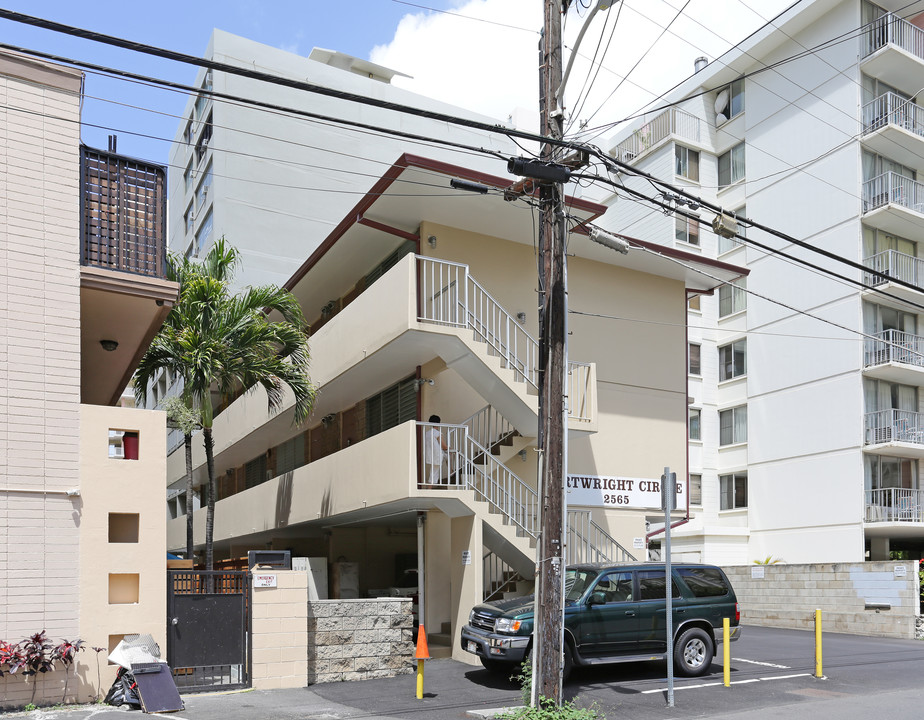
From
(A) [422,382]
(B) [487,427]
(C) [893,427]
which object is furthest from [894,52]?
(A) [422,382]

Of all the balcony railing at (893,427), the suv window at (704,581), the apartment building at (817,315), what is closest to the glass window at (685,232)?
the apartment building at (817,315)

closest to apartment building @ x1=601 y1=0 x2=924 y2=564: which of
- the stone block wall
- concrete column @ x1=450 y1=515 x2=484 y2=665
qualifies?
concrete column @ x1=450 y1=515 x2=484 y2=665

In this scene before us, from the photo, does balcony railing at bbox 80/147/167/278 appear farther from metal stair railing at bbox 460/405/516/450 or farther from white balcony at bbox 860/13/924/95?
white balcony at bbox 860/13/924/95

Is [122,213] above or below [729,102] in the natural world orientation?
below

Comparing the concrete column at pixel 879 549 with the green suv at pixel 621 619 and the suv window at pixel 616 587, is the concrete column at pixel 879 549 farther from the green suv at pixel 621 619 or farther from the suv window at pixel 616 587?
the suv window at pixel 616 587

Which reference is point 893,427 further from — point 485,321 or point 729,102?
point 485,321

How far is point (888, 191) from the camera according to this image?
107ft

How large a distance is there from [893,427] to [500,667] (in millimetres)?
22180

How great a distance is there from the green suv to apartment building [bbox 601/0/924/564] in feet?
59.7

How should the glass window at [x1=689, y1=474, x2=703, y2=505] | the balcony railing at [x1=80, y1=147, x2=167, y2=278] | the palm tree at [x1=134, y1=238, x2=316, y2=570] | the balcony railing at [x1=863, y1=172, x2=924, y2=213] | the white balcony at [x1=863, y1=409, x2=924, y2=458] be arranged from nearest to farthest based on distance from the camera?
the balcony railing at [x1=80, y1=147, x2=167, y2=278], the palm tree at [x1=134, y1=238, x2=316, y2=570], the white balcony at [x1=863, y1=409, x2=924, y2=458], the balcony railing at [x1=863, y1=172, x2=924, y2=213], the glass window at [x1=689, y1=474, x2=703, y2=505]

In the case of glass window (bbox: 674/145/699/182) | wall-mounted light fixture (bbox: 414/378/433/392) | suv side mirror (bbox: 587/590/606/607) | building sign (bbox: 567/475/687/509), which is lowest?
suv side mirror (bbox: 587/590/606/607)

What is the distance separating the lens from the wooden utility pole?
11102mm

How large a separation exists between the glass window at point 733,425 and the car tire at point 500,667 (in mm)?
25568

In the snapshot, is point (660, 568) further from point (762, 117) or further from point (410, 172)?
point (762, 117)
